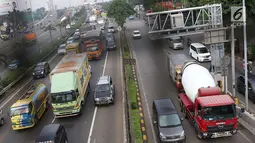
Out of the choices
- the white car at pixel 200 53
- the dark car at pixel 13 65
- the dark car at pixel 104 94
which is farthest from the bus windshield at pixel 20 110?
the white car at pixel 200 53

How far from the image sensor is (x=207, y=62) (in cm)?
3531

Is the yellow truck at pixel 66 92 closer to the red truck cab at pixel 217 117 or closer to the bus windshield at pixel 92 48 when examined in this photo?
the red truck cab at pixel 217 117

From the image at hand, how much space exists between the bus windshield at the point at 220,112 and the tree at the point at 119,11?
47.3m

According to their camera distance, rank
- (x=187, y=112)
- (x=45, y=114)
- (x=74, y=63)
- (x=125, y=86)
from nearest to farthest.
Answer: (x=187, y=112) → (x=45, y=114) → (x=74, y=63) → (x=125, y=86)

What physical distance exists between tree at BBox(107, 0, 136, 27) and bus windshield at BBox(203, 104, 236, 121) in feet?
155

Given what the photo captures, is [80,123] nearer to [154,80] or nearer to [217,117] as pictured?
[217,117]

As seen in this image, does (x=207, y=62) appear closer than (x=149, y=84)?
No

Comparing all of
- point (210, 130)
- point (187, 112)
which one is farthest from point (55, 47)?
point (210, 130)

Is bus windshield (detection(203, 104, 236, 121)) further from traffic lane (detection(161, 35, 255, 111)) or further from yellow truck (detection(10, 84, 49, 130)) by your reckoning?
yellow truck (detection(10, 84, 49, 130))

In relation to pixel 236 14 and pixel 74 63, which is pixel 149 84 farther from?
pixel 236 14

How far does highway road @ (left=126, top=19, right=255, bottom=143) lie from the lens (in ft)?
58.4

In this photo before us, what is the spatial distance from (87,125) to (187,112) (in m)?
7.12

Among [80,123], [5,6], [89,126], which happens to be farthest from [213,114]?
[5,6]

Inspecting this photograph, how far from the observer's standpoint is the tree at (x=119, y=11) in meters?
61.3
